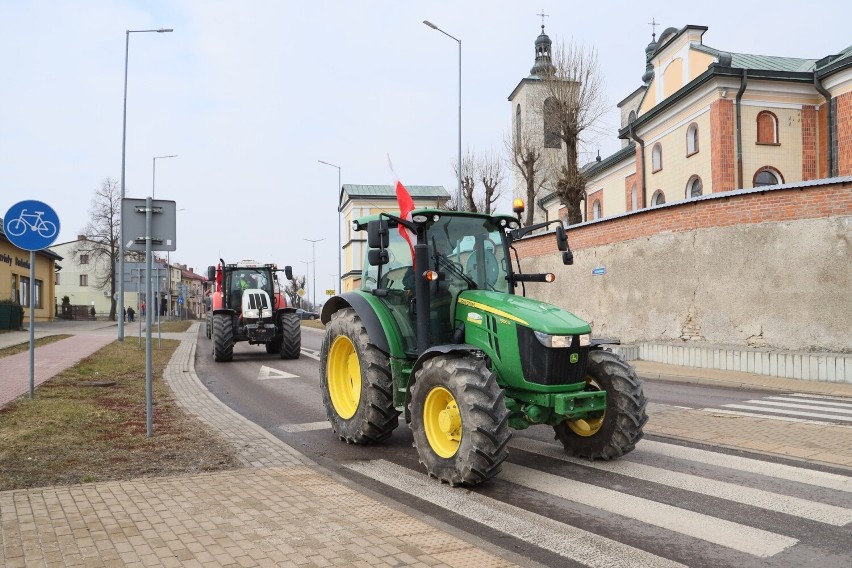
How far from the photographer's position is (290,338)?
17.5 metres

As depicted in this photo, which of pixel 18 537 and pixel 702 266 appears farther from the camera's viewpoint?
pixel 702 266

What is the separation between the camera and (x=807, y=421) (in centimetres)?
844

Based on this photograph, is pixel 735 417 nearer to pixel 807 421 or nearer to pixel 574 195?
pixel 807 421

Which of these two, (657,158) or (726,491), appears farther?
(657,158)

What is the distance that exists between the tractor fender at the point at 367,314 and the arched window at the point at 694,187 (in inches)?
863

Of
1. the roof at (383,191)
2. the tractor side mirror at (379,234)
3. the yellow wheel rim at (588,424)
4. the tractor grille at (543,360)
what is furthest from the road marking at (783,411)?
the roof at (383,191)

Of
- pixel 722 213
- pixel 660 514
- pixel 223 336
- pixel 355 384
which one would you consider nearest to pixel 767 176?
pixel 722 213

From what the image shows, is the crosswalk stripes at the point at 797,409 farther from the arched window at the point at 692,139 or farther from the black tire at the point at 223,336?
the arched window at the point at 692,139

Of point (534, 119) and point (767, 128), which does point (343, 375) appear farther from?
point (534, 119)

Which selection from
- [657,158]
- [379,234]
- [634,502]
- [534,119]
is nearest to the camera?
[634,502]

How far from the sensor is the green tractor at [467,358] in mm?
5383

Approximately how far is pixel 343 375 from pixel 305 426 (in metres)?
1.04

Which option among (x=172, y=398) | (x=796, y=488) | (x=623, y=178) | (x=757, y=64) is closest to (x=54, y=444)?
(x=172, y=398)

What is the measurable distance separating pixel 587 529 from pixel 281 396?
7.60 metres
